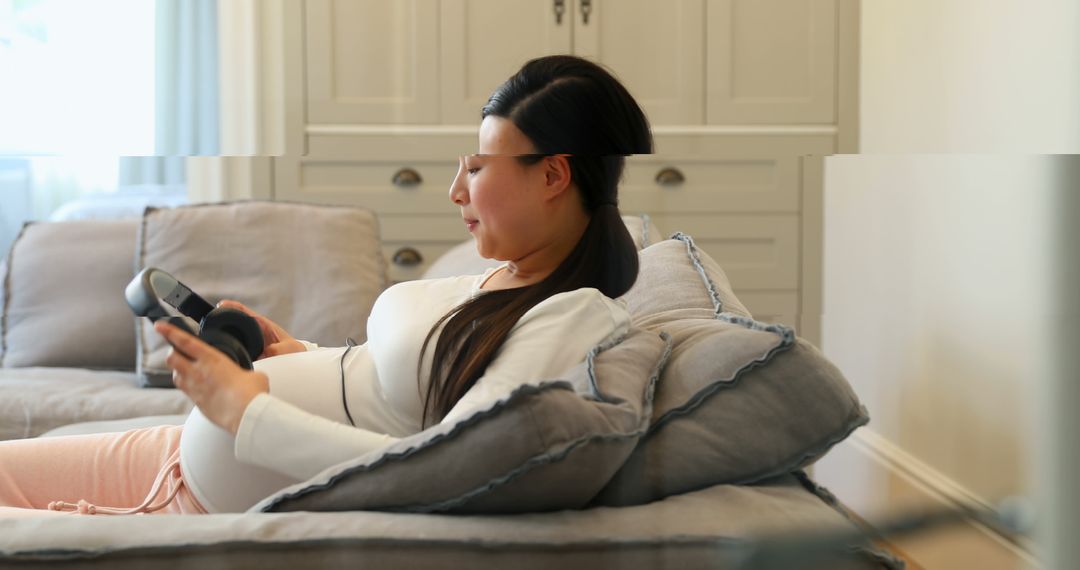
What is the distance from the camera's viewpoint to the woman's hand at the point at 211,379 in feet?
1.23

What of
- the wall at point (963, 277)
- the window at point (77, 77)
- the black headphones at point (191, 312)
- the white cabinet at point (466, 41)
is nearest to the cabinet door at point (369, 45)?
the white cabinet at point (466, 41)

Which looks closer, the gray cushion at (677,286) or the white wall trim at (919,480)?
the white wall trim at (919,480)

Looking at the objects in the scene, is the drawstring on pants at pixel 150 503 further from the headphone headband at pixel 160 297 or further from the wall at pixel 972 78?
the wall at pixel 972 78

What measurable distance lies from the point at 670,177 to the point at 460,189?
0.29 feet

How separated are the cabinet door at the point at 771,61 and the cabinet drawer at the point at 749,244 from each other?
1.8 inches

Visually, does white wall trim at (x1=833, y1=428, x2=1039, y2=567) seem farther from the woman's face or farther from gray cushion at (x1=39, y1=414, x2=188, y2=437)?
gray cushion at (x1=39, y1=414, x2=188, y2=437)

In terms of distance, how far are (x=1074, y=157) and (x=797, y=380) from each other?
0.18 metres

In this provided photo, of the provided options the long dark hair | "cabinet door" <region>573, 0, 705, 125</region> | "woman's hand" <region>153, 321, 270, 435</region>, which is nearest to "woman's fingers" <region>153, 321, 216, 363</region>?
"woman's hand" <region>153, 321, 270, 435</region>

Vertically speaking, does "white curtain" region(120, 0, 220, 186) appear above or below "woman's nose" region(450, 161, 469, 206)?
above

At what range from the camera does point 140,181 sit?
359 mm

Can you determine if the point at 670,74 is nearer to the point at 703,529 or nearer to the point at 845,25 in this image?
the point at 845,25

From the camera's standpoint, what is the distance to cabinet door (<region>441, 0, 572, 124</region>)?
62 centimetres

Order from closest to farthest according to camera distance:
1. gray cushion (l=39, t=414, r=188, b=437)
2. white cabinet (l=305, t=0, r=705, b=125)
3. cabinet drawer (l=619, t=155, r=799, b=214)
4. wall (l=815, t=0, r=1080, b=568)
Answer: wall (l=815, t=0, r=1080, b=568)
cabinet drawer (l=619, t=155, r=799, b=214)
gray cushion (l=39, t=414, r=188, b=437)
white cabinet (l=305, t=0, r=705, b=125)

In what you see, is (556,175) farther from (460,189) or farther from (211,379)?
(211,379)
